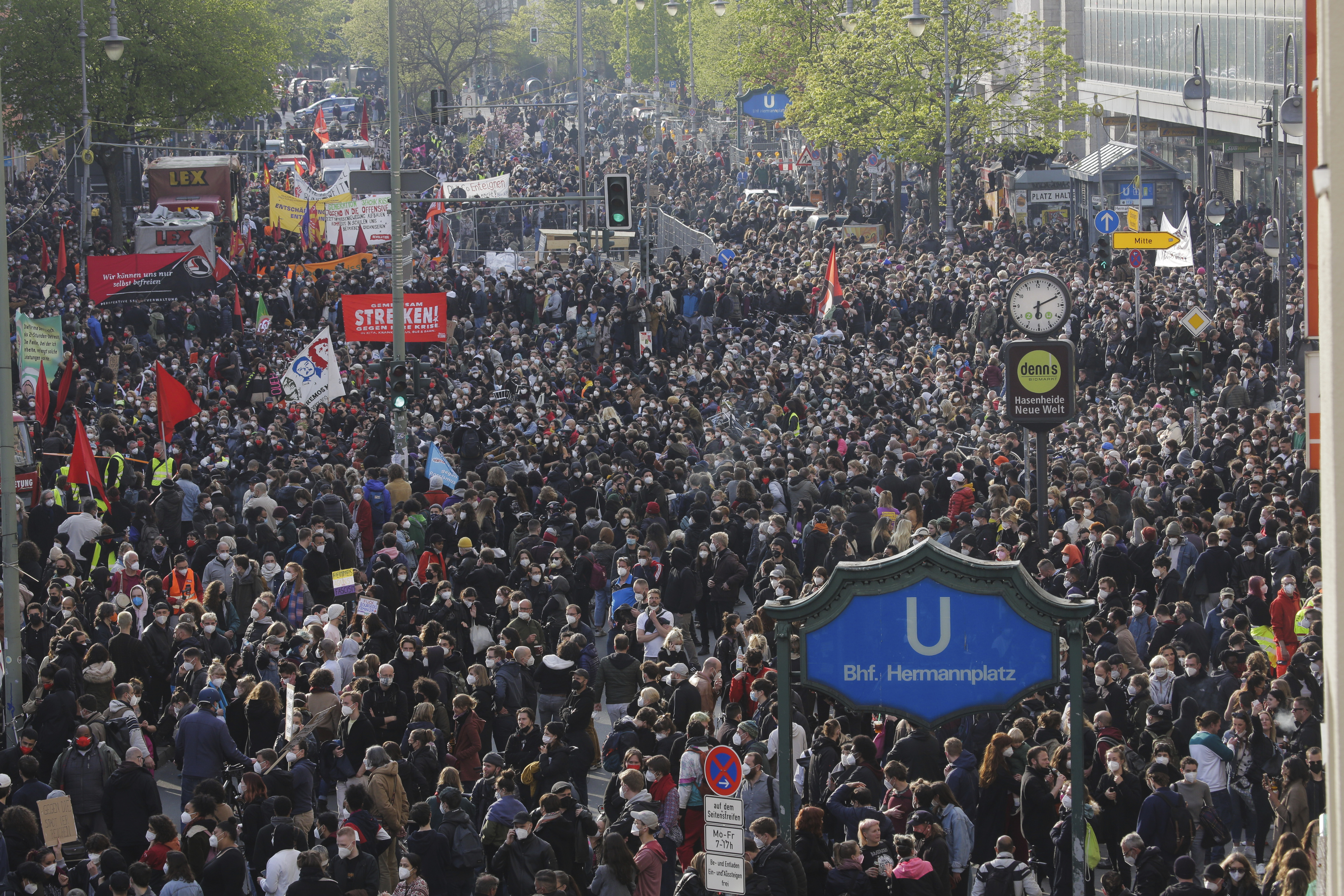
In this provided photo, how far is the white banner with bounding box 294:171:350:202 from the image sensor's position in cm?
4562

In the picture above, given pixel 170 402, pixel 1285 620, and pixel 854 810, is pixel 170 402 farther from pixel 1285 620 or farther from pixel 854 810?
pixel 1285 620

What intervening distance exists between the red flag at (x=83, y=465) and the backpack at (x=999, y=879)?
13.6 m

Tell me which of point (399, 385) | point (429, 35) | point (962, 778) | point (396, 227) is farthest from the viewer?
point (429, 35)

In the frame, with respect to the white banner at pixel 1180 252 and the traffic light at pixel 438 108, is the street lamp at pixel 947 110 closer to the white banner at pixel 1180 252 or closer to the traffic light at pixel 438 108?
the white banner at pixel 1180 252

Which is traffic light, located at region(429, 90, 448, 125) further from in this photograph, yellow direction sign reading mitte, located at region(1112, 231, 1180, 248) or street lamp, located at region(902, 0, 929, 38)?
street lamp, located at region(902, 0, 929, 38)

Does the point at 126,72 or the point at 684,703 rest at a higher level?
the point at 126,72

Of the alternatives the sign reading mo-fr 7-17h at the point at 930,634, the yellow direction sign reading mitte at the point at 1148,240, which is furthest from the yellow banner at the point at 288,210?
the sign reading mo-fr 7-17h at the point at 930,634

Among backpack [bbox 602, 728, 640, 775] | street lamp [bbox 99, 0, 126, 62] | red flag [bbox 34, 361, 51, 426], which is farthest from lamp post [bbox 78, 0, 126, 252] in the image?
backpack [bbox 602, 728, 640, 775]

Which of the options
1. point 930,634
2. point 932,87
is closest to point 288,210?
point 932,87

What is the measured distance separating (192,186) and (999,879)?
4221 centimetres

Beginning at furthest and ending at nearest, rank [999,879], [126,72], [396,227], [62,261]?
[126,72]
[62,261]
[396,227]
[999,879]

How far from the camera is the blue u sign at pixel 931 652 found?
390 inches

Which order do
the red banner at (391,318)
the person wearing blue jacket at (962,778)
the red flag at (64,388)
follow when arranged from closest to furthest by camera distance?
the person wearing blue jacket at (962,778) → the red flag at (64,388) → the red banner at (391,318)

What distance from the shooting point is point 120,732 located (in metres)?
13.9
